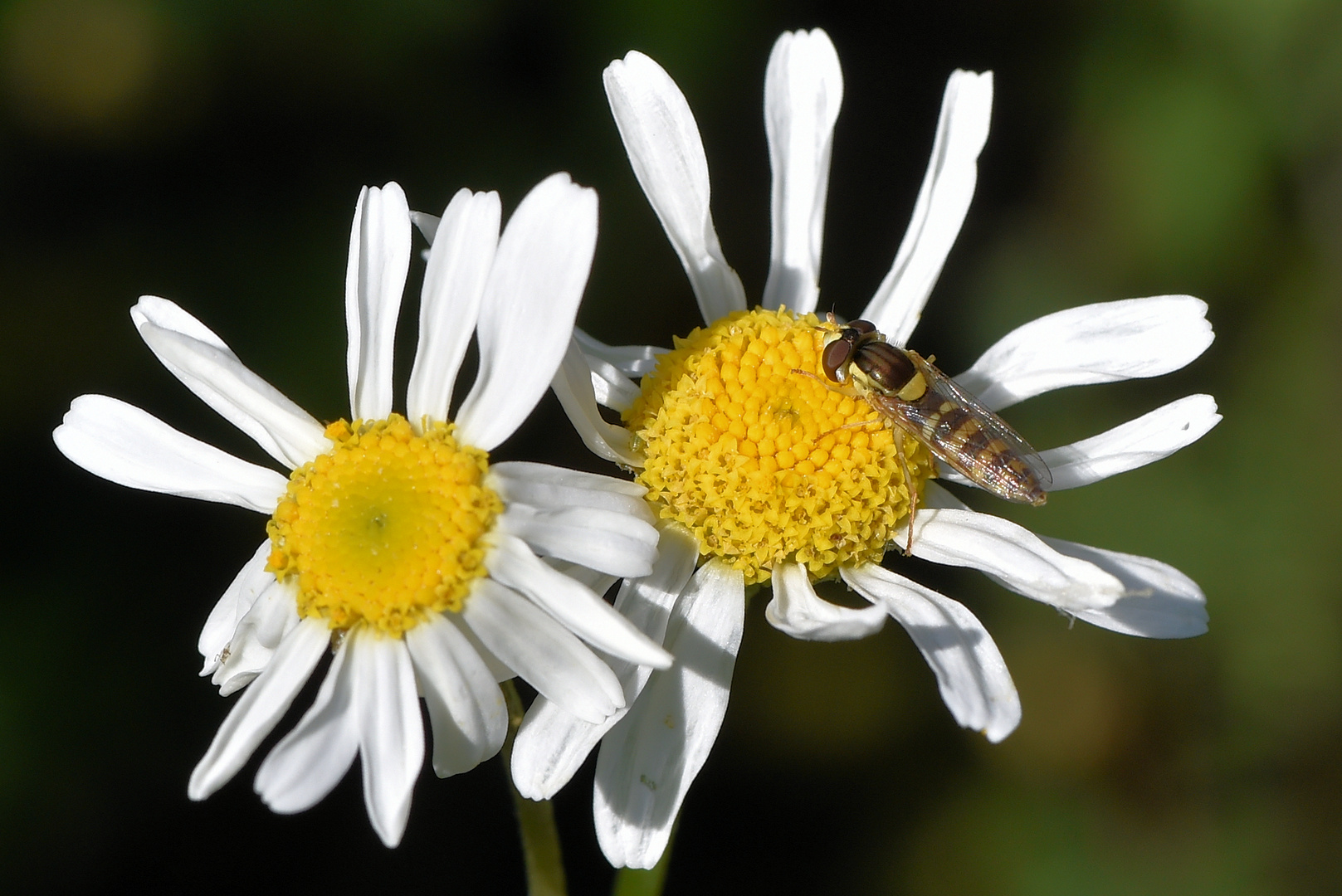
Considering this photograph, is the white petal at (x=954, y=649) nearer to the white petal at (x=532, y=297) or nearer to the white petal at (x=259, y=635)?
the white petal at (x=532, y=297)

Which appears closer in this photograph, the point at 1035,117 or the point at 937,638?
the point at 937,638

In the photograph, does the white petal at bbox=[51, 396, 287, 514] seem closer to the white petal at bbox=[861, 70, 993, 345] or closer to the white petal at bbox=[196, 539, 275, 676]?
the white petal at bbox=[196, 539, 275, 676]

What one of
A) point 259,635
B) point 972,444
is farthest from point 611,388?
point 259,635

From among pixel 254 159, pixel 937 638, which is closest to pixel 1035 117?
pixel 254 159

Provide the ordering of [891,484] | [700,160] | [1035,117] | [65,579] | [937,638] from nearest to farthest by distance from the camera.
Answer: [937,638], [891,484], [700,160], [65,579], [1035,117]

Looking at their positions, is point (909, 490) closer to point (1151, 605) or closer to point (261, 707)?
point (1151, 605)

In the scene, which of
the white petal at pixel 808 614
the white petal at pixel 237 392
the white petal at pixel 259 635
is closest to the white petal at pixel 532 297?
the white petal at pixel 237 392

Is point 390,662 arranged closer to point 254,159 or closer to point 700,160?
point 700,160
